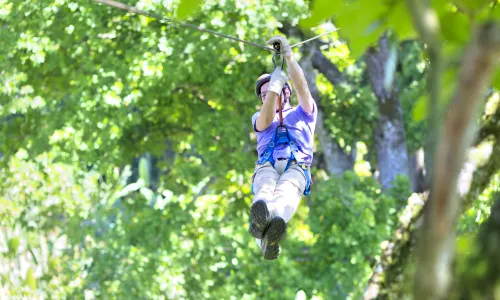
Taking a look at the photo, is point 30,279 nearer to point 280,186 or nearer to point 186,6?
point 280,186

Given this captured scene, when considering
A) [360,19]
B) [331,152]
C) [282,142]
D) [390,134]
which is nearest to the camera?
[360,19]

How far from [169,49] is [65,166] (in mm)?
2912

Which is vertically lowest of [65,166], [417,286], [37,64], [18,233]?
[18,233]

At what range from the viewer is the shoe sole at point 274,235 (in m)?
5.40

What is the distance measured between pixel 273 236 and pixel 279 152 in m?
0.49

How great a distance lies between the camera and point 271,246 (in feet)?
18.3

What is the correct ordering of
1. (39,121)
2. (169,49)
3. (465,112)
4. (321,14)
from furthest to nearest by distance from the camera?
(39,121)
(169,49)
(321,14)
(465,112)

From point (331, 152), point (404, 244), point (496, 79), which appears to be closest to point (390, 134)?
point (331, 152)

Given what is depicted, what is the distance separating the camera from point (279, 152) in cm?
567

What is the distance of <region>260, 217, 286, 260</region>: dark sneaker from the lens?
540cm

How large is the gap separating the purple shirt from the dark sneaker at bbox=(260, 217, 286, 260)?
442 mm

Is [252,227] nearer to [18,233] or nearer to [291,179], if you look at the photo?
[291,179]

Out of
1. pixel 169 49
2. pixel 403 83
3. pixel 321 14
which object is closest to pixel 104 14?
pixel 169 49

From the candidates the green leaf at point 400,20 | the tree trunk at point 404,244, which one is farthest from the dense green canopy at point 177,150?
the green leaf at point 400,20
